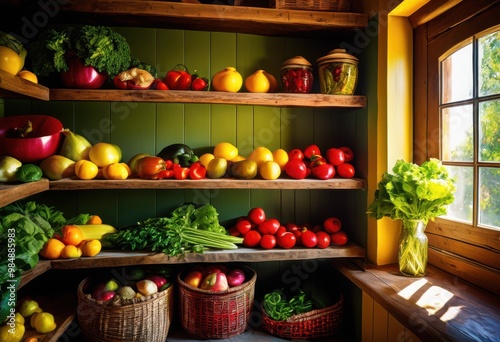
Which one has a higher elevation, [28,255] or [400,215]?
[400,215]

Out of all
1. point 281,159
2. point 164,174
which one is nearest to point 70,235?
point 164,174

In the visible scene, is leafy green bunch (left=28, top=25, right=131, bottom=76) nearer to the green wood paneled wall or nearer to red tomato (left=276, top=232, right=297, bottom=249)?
the green wood paneled wall

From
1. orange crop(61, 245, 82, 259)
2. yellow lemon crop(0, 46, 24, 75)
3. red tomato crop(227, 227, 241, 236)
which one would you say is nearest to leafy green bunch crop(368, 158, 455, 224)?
red tomato crop(227, 227, 241, 236)

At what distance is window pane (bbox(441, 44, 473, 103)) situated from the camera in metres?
1.86

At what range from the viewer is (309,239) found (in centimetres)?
228

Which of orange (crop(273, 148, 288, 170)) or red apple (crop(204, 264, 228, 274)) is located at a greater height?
orange (crop(273, 148, 288, 170))

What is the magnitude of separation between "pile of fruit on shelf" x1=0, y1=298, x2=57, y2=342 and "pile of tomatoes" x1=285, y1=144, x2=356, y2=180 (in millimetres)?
1603

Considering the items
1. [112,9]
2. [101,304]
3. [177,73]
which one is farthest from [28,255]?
[112,9]

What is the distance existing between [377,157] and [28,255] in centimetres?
199

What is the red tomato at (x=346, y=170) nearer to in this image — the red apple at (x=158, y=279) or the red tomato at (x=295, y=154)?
the red tomato at (x=295, y=154)

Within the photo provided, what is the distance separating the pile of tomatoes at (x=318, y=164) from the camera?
2.29 meters

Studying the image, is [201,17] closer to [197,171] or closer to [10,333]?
[197,171]

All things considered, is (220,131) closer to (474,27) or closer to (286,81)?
(286,81)

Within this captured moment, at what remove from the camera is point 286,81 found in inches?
91.0
